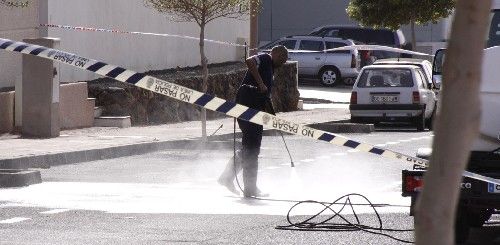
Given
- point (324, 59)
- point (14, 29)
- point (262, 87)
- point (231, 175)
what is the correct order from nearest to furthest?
point (262, 87)
point (231, 175)
point (14, 29)
point (324, 59)

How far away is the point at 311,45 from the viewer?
4366cm

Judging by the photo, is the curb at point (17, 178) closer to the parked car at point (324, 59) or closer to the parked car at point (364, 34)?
the parked car at point (324, 59)

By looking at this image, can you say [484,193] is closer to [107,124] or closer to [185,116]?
[107,124]

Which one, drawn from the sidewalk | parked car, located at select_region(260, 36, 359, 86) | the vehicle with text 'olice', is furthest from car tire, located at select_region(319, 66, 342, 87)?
the vehicle with text 'olice'

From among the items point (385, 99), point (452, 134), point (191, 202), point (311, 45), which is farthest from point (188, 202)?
point (311, 45)

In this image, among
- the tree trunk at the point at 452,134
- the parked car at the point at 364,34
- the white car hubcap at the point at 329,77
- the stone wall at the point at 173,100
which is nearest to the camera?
the tree trunk at the point at 452,134

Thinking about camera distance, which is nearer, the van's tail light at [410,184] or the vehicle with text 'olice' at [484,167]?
the vehicle with text 'olice' at [484,167]

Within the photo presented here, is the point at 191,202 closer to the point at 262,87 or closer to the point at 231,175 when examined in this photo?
the point at 231,175

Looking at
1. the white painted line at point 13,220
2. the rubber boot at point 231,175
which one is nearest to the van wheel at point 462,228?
the white painted line at point 13,220

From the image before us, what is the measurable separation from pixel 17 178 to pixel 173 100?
13.2 metres

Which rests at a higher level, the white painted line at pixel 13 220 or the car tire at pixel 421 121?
the white painted line at pixel 13 220

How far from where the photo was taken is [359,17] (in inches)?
Answer: 1554

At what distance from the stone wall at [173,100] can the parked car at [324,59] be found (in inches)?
369

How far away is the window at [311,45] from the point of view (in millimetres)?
43406
